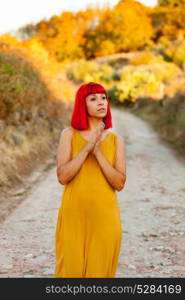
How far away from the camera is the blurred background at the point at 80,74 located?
11.7m

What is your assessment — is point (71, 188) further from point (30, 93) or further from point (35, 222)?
point (30, 93)

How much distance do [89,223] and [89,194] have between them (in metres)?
0.20

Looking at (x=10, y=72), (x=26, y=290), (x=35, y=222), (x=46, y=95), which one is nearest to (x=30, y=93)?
(x=10, y=72)

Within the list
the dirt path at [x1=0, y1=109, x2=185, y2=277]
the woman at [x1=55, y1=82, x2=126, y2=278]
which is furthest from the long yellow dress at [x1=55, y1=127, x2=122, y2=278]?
the dirt path at [x1=0, y1=109, x2=185, y2=277]

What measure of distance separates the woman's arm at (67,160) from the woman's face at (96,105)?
0.70ft

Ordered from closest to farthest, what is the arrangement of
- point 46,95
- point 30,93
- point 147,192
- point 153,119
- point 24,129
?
point 147,192
point 24,129
point 30,93
point 46,95
point 153,119

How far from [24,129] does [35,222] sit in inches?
223

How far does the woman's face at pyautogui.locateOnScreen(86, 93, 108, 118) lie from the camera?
3.23 meters

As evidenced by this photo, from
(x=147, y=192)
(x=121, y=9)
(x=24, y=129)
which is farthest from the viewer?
(x=121, y=9)

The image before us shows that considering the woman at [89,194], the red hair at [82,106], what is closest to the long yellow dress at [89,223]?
the woman at [89,194]

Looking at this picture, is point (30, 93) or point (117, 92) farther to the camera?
point (117, 92)

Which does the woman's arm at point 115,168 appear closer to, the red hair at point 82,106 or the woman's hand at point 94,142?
the woman's hand at point 94,142

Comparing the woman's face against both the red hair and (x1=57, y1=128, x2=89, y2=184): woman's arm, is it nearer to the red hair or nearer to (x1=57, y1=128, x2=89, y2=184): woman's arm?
the red hair

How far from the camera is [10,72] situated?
1263 centimetres
